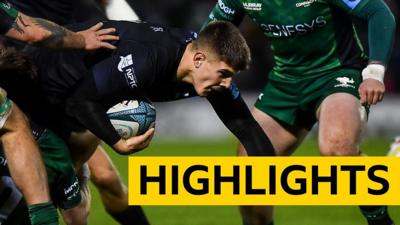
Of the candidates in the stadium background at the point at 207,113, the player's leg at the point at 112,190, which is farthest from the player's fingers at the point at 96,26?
the stadium background at the point at 207,113

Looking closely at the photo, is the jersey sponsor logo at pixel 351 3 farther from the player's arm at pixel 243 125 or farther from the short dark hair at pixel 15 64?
the short dark hair at pixel 15 64

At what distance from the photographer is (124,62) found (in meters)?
6.11

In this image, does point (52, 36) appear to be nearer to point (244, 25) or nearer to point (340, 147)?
point (340, 147)

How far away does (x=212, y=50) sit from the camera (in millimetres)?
6074

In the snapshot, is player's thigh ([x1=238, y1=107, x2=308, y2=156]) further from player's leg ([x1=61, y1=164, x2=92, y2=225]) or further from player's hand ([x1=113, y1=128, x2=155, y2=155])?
player's hand ([x1=113, y1=128, x2=155, y2=155])

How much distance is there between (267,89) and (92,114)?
1817 mm

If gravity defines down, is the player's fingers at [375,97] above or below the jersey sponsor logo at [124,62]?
below

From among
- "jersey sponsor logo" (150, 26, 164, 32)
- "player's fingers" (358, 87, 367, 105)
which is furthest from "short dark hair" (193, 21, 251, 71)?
"player's fingers" (358, 87, 367, 105)

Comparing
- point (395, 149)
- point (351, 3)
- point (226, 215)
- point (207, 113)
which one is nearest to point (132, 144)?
point (351, 3)

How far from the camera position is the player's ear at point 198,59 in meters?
6.10

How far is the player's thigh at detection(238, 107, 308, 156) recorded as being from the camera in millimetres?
7398

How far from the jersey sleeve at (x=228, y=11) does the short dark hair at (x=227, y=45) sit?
1.25m

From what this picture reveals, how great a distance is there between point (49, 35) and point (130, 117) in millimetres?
672

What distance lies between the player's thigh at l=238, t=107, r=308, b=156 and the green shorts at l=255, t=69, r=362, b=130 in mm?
37
